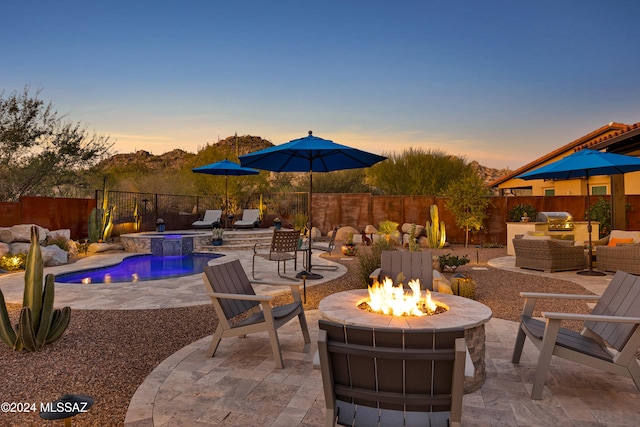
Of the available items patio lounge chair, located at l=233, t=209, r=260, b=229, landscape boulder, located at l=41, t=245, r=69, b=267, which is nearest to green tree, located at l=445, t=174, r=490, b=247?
patio lounge chair, located at l=233, t=209, r=260, b=229

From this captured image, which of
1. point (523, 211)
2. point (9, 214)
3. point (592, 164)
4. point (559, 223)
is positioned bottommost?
point (559, 223)

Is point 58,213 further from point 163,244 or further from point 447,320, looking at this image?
point 447,320

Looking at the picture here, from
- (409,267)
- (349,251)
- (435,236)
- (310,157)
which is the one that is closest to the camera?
(409,267)

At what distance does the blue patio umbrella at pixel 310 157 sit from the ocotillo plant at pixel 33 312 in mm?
3644

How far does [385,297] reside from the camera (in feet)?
11.7

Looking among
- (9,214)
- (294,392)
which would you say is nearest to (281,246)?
(294,392)

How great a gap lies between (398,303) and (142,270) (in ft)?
27.2

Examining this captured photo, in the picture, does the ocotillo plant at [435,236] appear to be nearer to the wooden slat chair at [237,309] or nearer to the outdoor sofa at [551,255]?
the outdoor sofa at [551,255]

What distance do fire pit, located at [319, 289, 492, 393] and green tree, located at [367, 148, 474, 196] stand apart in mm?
17074

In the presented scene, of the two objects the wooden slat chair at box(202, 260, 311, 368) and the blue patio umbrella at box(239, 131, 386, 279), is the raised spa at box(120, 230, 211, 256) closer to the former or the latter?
the blue patio umbrella at box(239, 131, 386, 279)

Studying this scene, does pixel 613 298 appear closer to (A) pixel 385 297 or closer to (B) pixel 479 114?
(A) pixel 385 297

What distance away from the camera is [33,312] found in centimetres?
386

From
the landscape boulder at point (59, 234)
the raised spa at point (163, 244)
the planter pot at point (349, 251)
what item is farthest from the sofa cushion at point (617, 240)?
the landscape boulder at point (59, 234)

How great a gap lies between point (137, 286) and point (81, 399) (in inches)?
230
